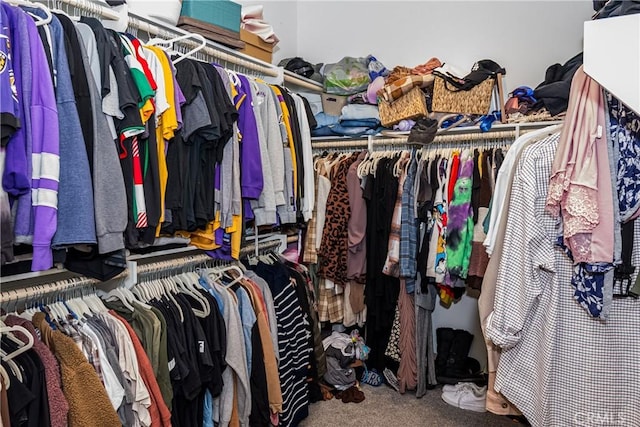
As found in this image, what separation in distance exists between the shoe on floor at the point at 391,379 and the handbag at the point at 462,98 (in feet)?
5.45

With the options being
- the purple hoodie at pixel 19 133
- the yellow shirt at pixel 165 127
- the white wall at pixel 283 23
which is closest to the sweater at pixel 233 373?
the yellow shirt at pixel 165 127

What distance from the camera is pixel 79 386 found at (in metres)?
1.40

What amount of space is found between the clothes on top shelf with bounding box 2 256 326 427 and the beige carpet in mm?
143

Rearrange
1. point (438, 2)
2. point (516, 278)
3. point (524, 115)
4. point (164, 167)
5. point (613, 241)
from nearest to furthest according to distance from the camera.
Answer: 1. point (613, 241)
2. point (516, 278)
3. point (164, 167)
4. point (524, 115)
5. point (438, 2)

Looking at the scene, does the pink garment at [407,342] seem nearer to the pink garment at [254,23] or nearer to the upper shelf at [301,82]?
the upper shelf at [301,82]

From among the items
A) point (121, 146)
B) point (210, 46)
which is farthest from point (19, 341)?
point (210, 46)

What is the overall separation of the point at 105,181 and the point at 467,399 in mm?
2304

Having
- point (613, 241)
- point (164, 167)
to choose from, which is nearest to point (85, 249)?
point (164, 167)

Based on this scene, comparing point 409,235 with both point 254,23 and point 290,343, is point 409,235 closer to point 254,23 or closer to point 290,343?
point 290,343

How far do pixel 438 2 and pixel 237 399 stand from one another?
9.42 ft

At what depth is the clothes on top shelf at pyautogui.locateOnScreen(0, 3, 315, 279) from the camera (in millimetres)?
1288

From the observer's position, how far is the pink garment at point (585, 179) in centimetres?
147

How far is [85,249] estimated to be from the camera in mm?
1562

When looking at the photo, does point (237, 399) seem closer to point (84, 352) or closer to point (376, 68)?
point (84, 352)
